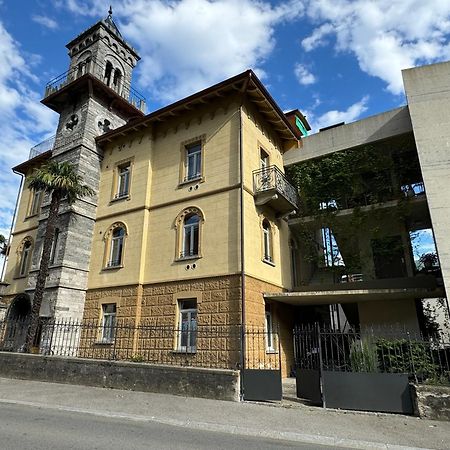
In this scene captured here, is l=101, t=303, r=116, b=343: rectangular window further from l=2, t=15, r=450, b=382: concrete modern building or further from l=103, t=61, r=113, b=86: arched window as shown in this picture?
l=103, t=61, r=113, b=86: arched window

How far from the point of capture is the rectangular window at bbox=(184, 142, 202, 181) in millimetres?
15866

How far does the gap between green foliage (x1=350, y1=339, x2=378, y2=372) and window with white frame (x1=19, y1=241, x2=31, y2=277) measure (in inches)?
691

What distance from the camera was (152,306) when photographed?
1470 centimetres

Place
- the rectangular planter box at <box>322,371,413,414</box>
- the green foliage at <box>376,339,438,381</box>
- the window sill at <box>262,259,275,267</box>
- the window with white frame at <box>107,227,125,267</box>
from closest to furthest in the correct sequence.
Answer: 1. the rectangular planter box at <box>322,371,413,414</box>
2. the green foliage at <box>376,339,438,381</box>
3. the window sill at <box>262,259,275,267</box>
4. the window with white frame at <box>107,227,125,267</box>

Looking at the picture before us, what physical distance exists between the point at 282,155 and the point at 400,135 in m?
5.60

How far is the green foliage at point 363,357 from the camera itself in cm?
905

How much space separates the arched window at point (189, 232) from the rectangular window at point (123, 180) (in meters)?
4.09

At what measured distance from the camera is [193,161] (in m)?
16.2

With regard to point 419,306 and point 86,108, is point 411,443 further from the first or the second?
point 86,108

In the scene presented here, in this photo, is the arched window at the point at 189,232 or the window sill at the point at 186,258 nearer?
the window sill at the point at 186,258

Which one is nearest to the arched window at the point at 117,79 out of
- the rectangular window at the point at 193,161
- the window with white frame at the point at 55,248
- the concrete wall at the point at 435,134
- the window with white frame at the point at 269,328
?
the rectangular window at the point at 193,161

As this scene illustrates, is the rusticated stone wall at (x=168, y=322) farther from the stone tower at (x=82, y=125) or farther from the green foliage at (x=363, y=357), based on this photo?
the green foliage at (x=363, y=357)

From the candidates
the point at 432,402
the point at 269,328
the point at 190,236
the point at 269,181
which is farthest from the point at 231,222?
the point at 432,402

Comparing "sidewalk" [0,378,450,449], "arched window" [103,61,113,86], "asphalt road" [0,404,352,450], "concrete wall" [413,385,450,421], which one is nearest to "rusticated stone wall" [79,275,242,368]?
"sidewalk" [0,378,450,449]
